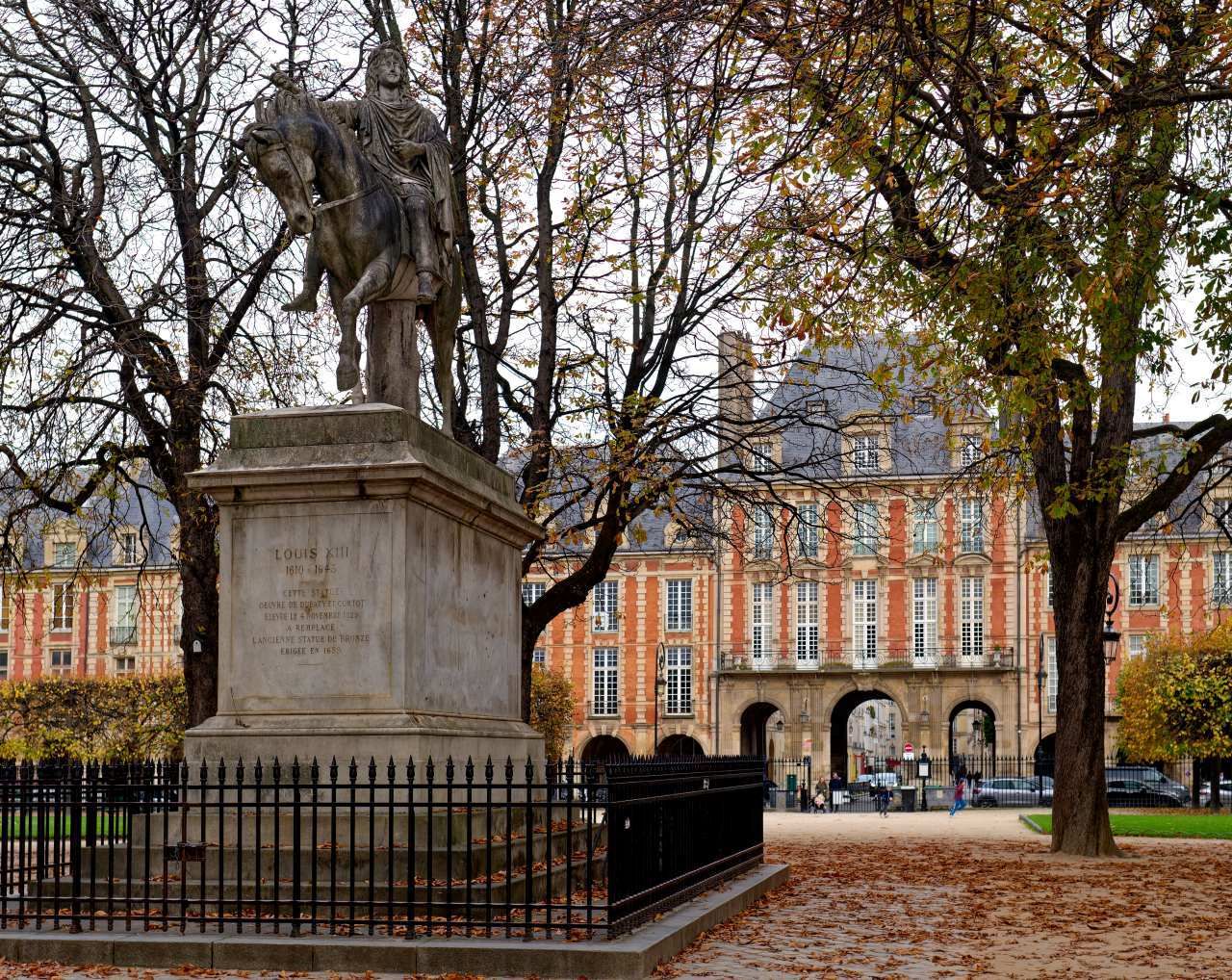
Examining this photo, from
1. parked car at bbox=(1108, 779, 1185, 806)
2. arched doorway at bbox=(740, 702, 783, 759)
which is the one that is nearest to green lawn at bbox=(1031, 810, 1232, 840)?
parked car at bbox=(1108, 779, 1185, 806)

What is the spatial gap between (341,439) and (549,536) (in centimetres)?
862

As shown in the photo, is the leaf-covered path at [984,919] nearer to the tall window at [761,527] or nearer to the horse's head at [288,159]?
the tall window at [761,527]

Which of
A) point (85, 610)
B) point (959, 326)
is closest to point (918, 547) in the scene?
point (85, 610)

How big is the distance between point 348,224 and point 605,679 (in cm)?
6498

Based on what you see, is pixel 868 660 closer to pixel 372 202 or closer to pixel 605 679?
pixel 605 679

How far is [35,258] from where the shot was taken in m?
17.3

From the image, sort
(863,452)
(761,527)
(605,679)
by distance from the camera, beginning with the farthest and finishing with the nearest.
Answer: (605,679) → (761,527) → (863,452)

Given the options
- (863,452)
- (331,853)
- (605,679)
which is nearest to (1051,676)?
(605,679)

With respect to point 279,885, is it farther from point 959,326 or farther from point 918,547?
point 918,547

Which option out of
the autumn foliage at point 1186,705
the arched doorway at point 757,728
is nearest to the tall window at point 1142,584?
the arched doorway at point 757,728

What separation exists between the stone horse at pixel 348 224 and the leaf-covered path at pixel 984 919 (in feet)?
14.4

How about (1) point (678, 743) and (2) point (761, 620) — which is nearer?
(2) point (761, 620)

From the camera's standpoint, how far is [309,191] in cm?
1073

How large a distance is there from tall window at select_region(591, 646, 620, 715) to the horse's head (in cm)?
6478
